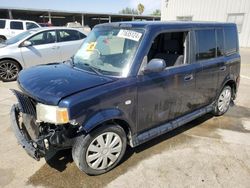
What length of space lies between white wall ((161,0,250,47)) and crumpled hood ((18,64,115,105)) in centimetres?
1912

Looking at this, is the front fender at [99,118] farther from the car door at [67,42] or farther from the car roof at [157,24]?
the car door at [67,42]

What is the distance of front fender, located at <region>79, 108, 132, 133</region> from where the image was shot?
2695 mm

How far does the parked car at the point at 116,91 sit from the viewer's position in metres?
2.69

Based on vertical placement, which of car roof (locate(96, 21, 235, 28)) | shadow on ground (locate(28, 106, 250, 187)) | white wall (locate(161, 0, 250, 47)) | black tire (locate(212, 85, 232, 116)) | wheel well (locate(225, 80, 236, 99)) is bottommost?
shadow on ground (locate(28, 106, 250, 187))

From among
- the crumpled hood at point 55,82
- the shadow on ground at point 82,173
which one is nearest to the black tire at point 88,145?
the shadow on ground at point 82,173

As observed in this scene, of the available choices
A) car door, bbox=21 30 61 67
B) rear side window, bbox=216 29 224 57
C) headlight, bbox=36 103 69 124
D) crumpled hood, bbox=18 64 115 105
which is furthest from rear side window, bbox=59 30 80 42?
headlight, bbox=36 103 69 124

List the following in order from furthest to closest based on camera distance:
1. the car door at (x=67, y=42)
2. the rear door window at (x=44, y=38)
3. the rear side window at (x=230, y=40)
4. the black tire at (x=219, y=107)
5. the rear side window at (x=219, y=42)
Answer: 1. the car door at (x=67, y=42)
2. the rear door window at (x=44, y=38)
3. the black tire at (x=219, y=107)
4. the rear side window at (x=230, y=40)
5. the rear side window at (x=219, y=42)

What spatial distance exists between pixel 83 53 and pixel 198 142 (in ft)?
7.89

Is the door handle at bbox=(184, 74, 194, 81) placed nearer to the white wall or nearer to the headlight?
the headlight

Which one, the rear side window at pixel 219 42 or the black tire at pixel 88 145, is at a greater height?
the rear side window at pixel 219 42

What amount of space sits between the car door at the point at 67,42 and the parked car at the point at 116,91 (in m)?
4.62

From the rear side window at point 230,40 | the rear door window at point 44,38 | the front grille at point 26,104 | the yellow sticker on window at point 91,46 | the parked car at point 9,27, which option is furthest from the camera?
the parked car at point 9,27

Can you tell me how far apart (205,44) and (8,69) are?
604 cm

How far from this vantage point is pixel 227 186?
2.98 meters
